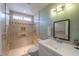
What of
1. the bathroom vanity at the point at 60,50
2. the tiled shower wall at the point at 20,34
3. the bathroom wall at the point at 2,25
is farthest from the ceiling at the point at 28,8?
the bathroom vanity at the point at 60,50

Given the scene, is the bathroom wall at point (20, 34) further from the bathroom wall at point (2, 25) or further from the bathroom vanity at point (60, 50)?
the bathroom vanity at point (60, 50)

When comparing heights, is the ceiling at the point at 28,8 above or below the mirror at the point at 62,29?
→ above

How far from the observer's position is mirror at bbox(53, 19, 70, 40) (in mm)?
1479

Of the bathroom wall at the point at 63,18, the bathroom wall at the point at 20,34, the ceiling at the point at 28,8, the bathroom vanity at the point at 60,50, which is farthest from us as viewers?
the bathroom wall at the point at 20,34

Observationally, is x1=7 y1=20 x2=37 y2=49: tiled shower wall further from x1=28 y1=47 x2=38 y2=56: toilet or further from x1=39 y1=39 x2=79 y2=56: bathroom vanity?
x1=39 y1=39 x2=79 y2=56: bathroom vanity

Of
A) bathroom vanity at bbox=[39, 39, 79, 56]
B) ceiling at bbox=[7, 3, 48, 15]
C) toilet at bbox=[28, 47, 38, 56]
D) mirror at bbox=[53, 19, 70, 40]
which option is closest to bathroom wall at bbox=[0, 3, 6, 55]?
ceiling at bbox=[7, 3, 48, 15]

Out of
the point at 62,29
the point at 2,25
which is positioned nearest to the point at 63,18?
the point at 62,29

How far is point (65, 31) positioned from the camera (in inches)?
59.8

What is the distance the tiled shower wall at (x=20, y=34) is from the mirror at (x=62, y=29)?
1.81 feet

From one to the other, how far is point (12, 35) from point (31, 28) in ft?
1.54

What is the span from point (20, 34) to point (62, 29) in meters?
0.97

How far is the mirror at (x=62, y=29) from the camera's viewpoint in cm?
148

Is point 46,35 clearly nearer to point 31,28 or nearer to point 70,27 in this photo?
point 31,28

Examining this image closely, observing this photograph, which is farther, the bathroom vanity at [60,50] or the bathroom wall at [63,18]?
the bathroom wall at [63,18]
